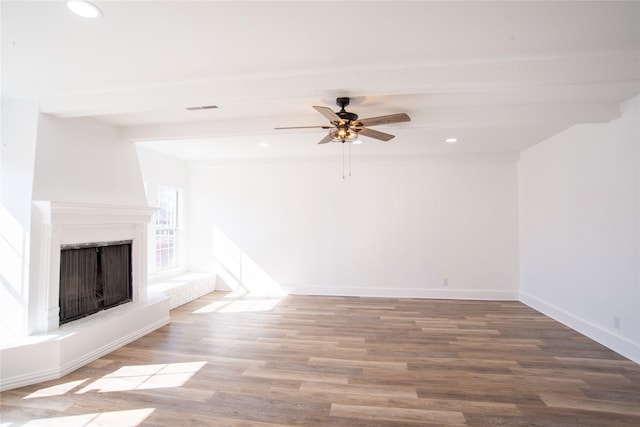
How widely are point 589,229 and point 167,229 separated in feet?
20.7

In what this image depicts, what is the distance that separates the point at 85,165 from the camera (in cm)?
339

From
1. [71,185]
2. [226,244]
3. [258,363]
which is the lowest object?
[258,363]

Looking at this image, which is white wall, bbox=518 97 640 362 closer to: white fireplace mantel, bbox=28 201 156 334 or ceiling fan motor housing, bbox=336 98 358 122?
ceiling fan motor housing, bbox=336 98 358 122

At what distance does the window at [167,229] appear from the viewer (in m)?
5.44

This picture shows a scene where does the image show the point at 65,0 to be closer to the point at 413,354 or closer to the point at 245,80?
the point at 245,80

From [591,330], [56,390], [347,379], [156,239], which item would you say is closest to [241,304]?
[156,239]

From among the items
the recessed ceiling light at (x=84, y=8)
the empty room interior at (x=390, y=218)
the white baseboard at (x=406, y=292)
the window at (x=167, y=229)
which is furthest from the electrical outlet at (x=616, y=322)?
the window at (x=167, y=229)

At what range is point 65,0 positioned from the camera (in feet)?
→ 5.48

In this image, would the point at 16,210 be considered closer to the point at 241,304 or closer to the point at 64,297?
the point at 64,297

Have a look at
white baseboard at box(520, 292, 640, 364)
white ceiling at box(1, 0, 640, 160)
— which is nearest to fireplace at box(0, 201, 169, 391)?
white ceiling at box(1, 0, 640, 160)

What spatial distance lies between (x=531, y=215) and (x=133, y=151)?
604cm

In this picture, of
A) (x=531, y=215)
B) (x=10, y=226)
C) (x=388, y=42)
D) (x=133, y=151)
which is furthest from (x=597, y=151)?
(x=10, y=226)

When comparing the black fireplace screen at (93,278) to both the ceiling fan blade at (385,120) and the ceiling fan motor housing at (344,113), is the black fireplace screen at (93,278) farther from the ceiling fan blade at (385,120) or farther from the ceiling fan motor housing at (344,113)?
the ceiling fan blade at (385,120)

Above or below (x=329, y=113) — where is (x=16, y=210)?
below
